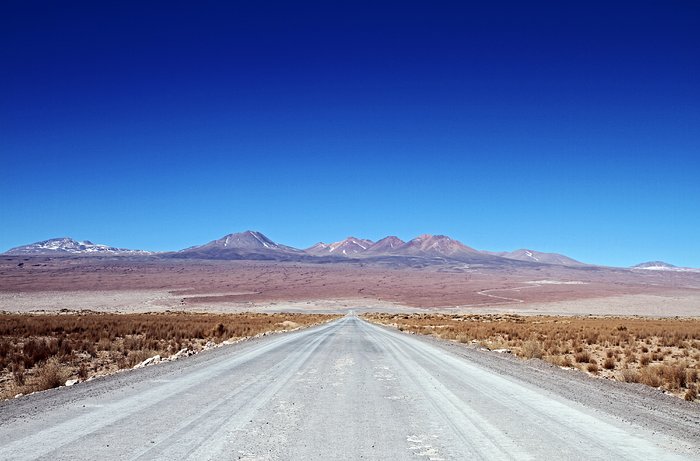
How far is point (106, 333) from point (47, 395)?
62.8 feet

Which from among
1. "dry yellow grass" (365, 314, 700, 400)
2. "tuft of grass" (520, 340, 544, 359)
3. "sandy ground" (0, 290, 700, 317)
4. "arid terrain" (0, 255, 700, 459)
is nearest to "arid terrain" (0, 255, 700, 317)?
"sandy ground" (0, 290, 700, 317)

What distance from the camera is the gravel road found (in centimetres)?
559

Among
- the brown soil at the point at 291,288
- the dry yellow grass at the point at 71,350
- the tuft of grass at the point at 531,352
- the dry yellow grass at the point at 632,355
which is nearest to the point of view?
the dry yellow grass at the point at 71,350

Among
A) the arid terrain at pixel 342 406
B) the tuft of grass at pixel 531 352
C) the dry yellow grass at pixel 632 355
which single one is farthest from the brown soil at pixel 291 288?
the arid terrain at pixel 342 406

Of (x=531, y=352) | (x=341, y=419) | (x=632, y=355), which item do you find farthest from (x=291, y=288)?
(x=341, y=419)

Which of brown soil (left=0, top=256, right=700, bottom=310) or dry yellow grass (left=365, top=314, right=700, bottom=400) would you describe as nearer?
dry yellow grass (left=365, top=314, right=700, bottom=400)

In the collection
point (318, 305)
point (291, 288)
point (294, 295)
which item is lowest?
point (318, 305)

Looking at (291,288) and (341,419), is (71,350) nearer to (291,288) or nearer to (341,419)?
(341,419)

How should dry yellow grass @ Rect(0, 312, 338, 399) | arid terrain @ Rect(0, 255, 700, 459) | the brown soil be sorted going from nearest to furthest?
arid terrain @ Rect(0, 255, 700, 459) → dry yellow grass @ Rect(0, 312, 338, 399) → the brown soil

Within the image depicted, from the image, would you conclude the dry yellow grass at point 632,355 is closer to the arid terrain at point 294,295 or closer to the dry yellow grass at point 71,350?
the dry yellow grass at point 71,350

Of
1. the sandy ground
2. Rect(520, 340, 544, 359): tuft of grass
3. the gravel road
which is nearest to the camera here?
the gravel road

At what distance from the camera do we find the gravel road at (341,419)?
18.3 ft

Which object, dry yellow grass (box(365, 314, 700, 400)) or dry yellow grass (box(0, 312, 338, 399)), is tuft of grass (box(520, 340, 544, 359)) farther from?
dry yellow grass (box(0, 312, 338, 399))

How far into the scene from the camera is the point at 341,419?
282 inches
